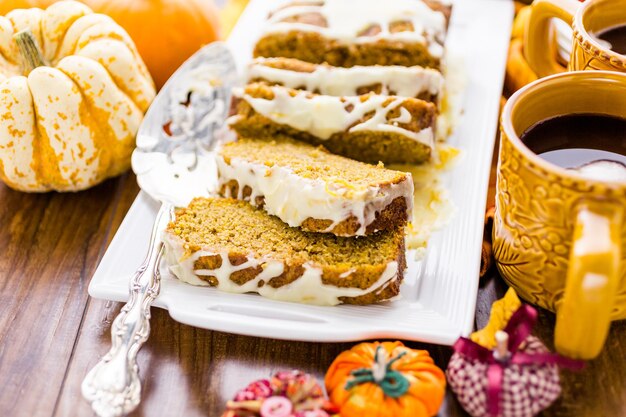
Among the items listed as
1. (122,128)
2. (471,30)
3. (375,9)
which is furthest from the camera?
(471,30)

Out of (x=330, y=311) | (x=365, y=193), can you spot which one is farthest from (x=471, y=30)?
(x=330, y=311)

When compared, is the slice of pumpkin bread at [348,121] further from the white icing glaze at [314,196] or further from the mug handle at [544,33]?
the mug handle at [544,33]

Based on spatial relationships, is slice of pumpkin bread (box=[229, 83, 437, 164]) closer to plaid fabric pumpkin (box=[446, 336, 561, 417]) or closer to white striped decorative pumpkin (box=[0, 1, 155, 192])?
white striped decorative pumpkin (box=[0, 1, 155, 192])

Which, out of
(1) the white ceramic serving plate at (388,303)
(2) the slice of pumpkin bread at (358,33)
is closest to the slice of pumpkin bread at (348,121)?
(1) the white ceramic serving plate at (388,303)

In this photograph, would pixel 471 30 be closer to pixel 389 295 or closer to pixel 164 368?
pixel 389 295

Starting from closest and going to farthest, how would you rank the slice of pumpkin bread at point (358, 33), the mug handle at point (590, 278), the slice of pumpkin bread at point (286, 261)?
the mug handle at point (590, 278) < the slice of pumpkin bread at point (286, 261) < the slice of pumpkin bread at point (358, 33)

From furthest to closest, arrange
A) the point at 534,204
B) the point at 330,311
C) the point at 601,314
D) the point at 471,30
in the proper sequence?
the point at 471,30
the point at 330,311
the point at 534,204
the point at 601,314

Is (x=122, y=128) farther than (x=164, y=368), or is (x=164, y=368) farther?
(x=122, y=128)

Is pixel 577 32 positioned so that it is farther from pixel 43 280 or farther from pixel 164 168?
pixel 43 280
